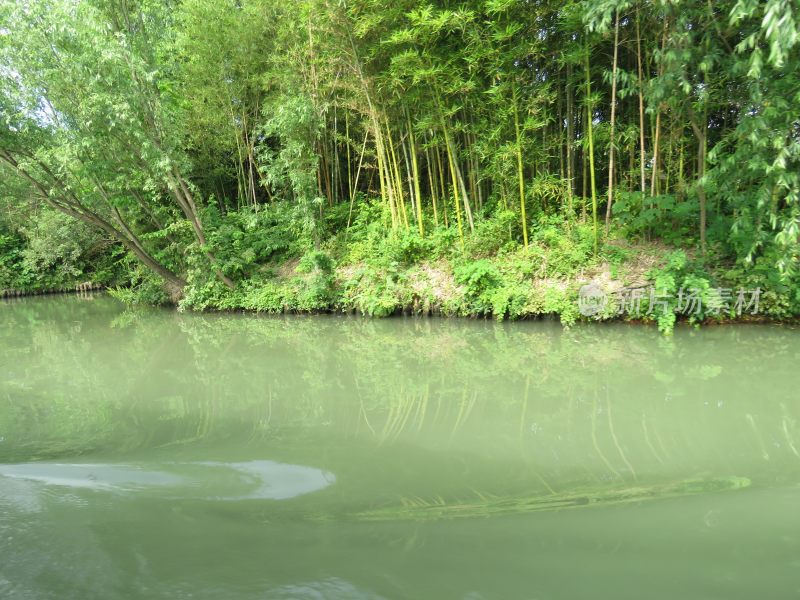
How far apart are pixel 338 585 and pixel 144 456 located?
194 cm

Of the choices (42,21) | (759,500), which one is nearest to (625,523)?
(759,500)

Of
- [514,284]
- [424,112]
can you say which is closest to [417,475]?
[514,284]

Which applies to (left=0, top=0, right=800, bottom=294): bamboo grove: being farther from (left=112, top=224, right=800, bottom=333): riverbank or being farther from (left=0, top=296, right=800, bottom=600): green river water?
(left=0, top=296, right=800, bottom=600): green river water

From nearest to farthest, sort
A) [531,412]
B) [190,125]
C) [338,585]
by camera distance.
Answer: [338,585] → [531,412] → [190,125]

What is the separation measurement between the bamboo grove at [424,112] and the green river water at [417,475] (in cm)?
250

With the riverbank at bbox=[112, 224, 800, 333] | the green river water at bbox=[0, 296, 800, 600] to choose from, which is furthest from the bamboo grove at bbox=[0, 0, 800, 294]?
the green river water at bbox=[0, 296, 800, 600]

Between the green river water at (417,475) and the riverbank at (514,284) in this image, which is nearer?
the green river water at (417,475)

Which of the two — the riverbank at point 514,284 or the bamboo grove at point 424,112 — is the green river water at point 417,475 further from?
the bamboo grove at point 424,112

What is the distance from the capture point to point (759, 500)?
6.63 ft

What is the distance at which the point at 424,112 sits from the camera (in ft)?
26.7

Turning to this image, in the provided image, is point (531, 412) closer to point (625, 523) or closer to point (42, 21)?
point (625, 523)

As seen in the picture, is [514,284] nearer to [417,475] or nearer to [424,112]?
[424,112]

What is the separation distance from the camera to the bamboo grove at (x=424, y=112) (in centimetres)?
541


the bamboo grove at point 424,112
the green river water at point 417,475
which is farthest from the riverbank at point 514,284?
the green river water at point 417,475
